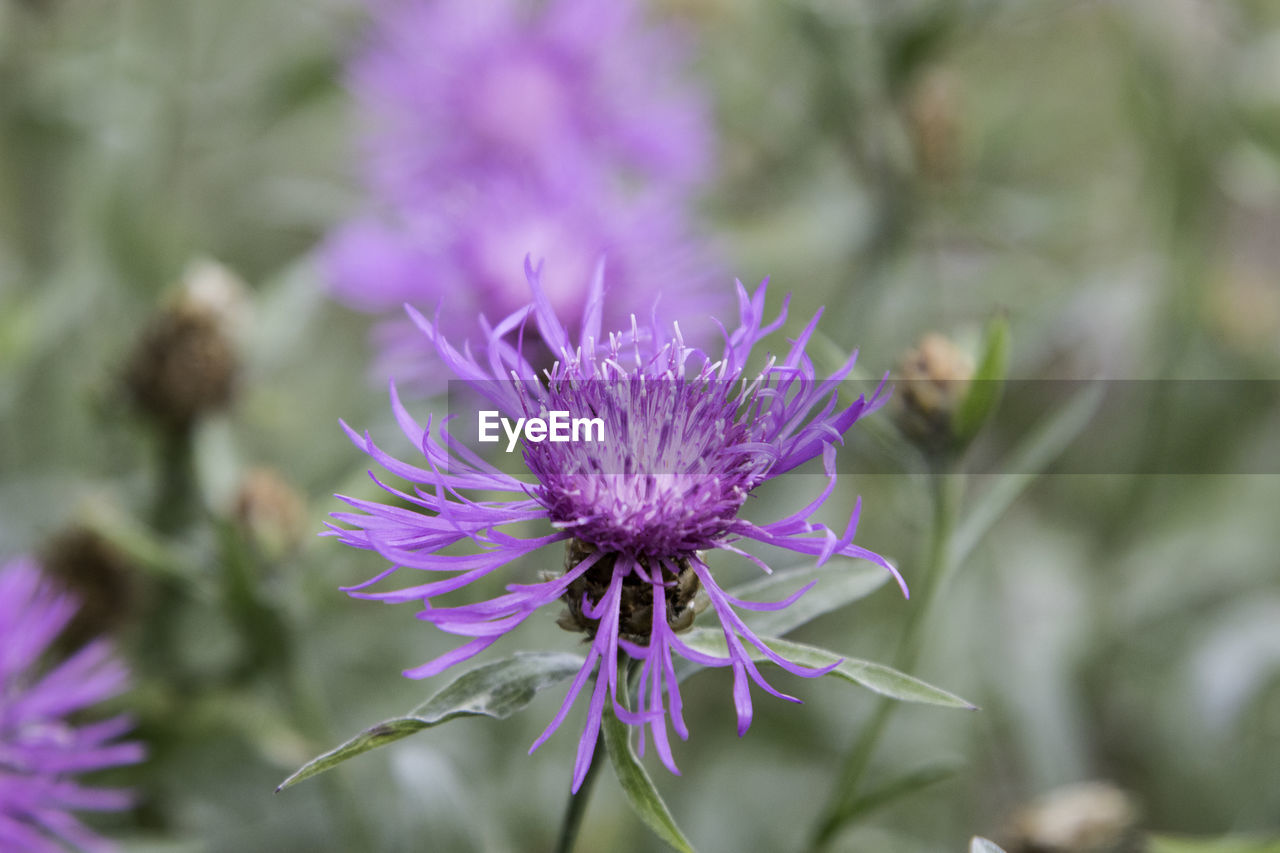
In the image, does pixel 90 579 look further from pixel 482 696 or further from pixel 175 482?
pixel 482 696

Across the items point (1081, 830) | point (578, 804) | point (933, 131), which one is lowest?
point (1081, 830)

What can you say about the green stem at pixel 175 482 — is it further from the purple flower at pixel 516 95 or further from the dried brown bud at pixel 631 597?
the dried brown bud at pixel 631 597

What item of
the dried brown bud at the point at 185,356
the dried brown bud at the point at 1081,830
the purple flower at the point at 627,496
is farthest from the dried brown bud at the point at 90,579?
the dried brown bud at the point at 1081,830

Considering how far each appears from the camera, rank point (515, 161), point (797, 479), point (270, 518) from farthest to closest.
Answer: point (515, 161) < point (797, 479) < point (270, 518)

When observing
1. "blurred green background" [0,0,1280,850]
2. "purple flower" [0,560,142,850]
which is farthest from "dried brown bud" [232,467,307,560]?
"purple flower" [0,560,142,850]

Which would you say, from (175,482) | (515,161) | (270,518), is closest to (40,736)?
(270,518)

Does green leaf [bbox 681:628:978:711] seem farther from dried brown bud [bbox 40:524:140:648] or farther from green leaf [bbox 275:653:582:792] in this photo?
dried brown bud [bbox 40:524:140:648]
